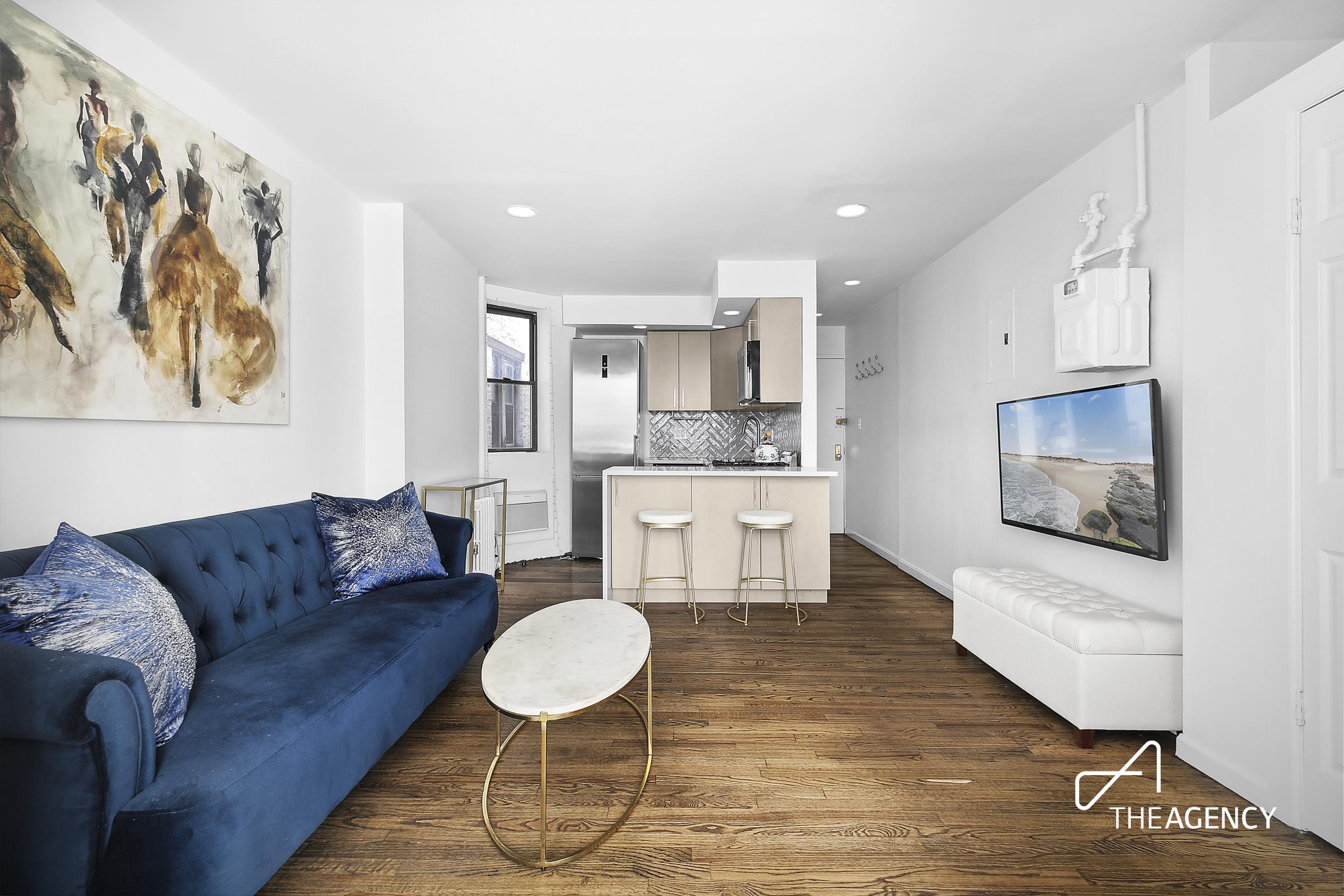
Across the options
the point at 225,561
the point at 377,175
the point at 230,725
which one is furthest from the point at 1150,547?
the point at 377,175

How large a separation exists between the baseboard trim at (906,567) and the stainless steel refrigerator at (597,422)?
275 cm

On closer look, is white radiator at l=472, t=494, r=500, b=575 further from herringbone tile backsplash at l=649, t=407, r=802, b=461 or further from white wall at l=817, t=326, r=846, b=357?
white wall at l=817, t=326, r=846, b=357

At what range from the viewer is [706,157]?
290cm

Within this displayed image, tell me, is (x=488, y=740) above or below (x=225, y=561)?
below

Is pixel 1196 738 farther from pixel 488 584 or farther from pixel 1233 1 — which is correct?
pixel 488 584

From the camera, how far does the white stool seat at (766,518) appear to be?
3752mm

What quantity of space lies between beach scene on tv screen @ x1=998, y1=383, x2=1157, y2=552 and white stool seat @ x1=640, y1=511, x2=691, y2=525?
193 cm

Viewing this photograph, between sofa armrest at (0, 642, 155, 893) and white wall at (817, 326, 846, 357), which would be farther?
white wall at (817, 326, 846, 357)

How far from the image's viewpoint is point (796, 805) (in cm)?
184

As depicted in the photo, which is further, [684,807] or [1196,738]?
[1196,738]

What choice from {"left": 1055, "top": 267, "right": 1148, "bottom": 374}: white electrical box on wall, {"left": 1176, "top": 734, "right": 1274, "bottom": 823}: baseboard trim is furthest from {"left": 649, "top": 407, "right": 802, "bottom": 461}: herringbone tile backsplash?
{"left": 1176, "top": 734, "right": 1274, "bottom": 823}: baseboard trim

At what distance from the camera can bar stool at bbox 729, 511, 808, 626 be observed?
12.4 ft

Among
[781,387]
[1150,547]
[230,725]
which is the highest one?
[781,387]

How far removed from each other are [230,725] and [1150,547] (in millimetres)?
3162
